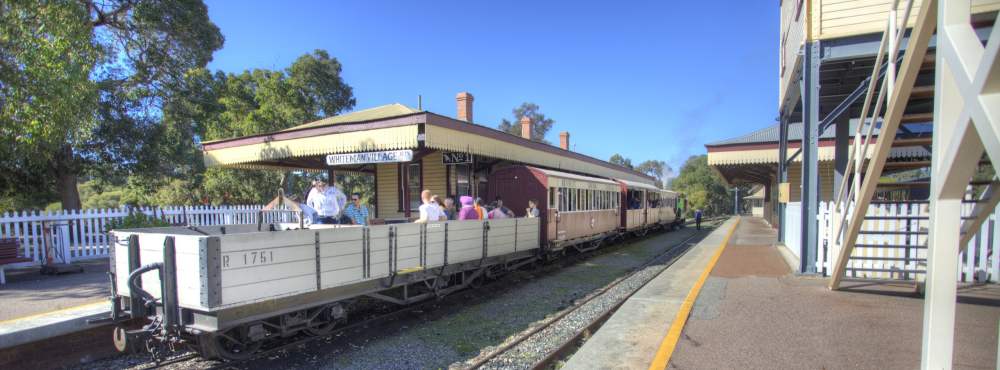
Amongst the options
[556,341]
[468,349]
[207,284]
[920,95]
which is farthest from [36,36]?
[920,95]

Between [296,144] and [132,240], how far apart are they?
7123 millimetres

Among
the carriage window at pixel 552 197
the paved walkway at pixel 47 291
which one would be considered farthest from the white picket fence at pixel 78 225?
the carriage window at pixel 552 197

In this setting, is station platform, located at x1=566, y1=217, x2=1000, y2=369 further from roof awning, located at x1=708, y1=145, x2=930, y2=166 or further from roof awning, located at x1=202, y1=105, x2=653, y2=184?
roof awning, located at x1=708, y1=145, x2=930, y2=166

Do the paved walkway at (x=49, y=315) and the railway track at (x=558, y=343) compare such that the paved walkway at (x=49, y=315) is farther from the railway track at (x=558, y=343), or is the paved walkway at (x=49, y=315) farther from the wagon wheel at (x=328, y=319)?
the railway track at (x=558, y=343)

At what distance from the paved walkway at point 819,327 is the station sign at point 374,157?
19.7 ft

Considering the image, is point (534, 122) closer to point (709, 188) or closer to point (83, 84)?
point (709, 188)

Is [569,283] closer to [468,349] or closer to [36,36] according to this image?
[468,349]

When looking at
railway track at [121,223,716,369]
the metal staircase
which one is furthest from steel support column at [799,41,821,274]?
railway track at [121,223,716,369]

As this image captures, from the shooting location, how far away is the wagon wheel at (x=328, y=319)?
5507 mm

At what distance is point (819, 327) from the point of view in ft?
16.4

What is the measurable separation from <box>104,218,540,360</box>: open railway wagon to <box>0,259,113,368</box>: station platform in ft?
2.51

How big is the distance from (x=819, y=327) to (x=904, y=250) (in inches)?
147

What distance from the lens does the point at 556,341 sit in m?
5.58

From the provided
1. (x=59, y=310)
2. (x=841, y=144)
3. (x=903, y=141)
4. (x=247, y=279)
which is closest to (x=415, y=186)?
(x=59, y=310)
